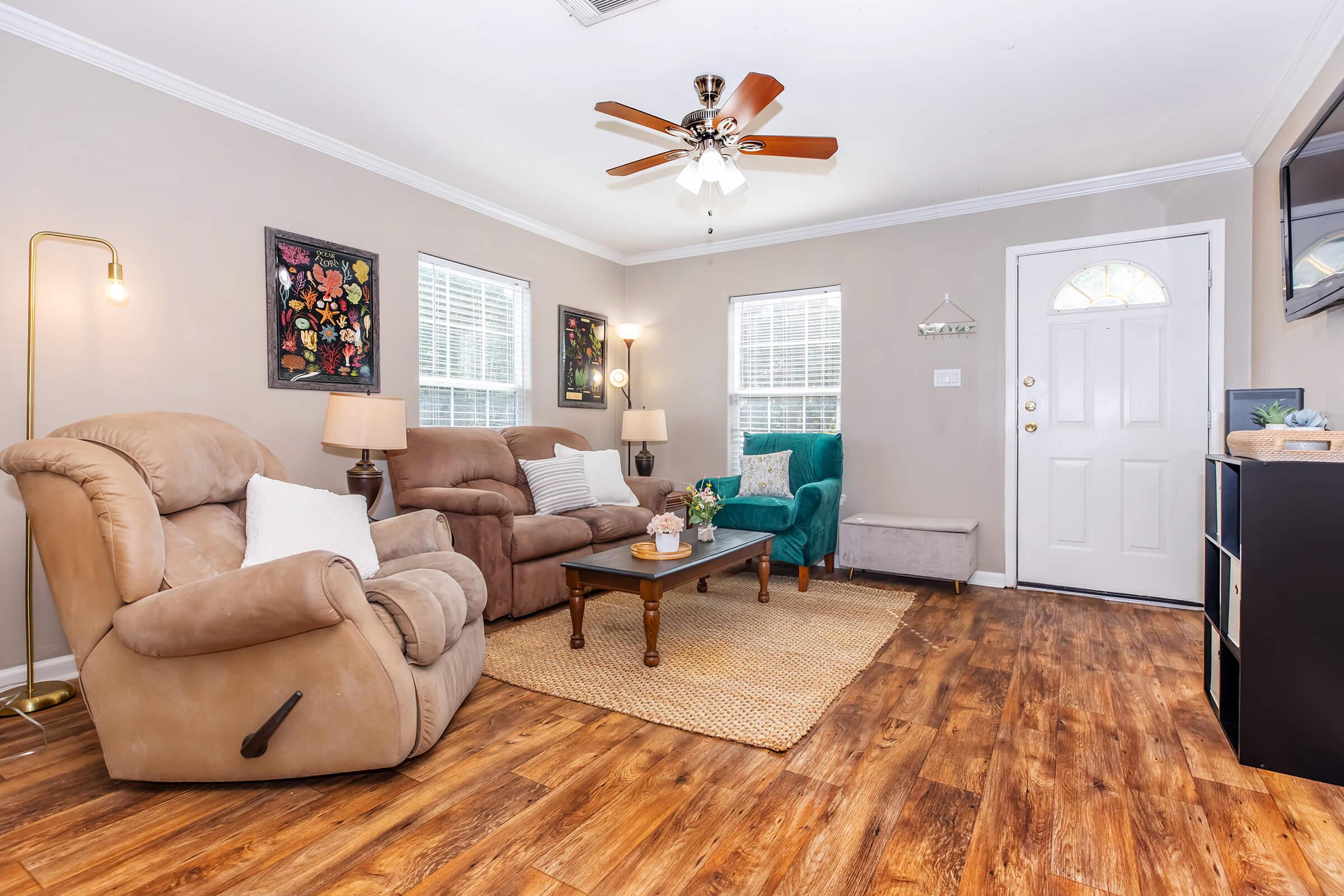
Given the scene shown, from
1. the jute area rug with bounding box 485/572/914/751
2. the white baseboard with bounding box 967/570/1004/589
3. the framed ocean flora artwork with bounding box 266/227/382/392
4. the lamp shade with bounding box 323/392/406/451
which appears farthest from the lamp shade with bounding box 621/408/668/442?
the white baseboard with bounding box 967/570/1004/589

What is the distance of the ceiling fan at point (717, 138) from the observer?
2.47 m

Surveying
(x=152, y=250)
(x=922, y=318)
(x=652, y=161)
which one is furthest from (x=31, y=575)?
A: (x=922, y=318)

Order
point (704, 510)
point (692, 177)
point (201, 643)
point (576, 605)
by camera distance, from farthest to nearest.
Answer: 1. point (704, 510)
2. point (576, 605)
3. point (692, 177)
4. point (201, 643)

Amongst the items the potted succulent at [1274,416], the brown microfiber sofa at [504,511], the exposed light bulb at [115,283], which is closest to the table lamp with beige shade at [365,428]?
the brown microfiber sofa at [504,511]

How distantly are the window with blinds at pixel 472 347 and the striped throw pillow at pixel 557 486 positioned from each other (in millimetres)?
640

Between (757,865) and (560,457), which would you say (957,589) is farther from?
(757,865)

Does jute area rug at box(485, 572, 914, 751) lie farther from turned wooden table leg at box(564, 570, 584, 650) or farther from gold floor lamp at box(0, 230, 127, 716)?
gold floor lamp at box(0, 230, 127, 716)

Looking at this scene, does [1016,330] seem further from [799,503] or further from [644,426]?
[644,426]

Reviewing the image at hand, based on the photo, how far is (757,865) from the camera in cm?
153

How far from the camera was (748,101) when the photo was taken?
7.93ft

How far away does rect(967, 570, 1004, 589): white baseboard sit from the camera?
4305 mm

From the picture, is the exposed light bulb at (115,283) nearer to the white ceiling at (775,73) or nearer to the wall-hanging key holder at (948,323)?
the white ceiling at (775,73)

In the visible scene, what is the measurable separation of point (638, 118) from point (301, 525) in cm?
191

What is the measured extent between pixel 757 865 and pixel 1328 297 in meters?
2.69
